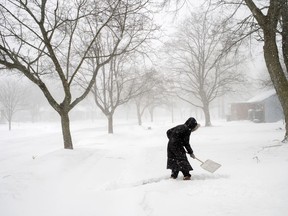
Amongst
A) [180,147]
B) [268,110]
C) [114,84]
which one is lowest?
[180,147]

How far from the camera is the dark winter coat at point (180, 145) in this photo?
6.42 metres

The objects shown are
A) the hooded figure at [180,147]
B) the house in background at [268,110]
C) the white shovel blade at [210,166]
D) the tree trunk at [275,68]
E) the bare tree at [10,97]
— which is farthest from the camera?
the bare tree at [10,97]

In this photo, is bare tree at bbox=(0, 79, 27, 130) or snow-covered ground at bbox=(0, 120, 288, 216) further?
bare tree at bbox=(0, 79, 27, 130)

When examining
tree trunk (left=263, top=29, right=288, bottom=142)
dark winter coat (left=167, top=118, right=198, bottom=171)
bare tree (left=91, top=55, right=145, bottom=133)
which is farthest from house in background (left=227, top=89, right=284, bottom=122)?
dark winter coat (left=167, top=118, right=198, bottom=171)

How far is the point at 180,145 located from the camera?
6555 millimetres

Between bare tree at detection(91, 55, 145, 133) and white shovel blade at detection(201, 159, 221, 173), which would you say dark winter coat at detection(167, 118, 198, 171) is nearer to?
white shovel blade at detection(201, 159, 221, 173)

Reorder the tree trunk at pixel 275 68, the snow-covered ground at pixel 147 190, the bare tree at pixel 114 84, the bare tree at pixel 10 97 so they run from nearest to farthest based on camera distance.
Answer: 1. the snow-covered ground at pixel 147 190
2. the tree trunk at pixel 275 68
3. the bare tree at pixel 114 84
4. the bare tree at pixel 10 97

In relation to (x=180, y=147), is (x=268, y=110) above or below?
above

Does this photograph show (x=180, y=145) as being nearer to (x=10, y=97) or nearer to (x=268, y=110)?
(x=268, y=110)

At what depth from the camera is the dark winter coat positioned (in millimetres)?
6418

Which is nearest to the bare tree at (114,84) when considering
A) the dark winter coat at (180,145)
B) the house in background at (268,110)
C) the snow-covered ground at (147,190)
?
the snow-covered ground at (147,190)

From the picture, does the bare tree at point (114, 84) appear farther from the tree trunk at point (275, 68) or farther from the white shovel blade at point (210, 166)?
the white shovel blade at point (210, 166)

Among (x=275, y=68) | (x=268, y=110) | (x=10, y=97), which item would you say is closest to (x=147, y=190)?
(x=275, y=68)

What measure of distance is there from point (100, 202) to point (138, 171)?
9.67 feet
